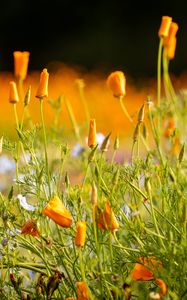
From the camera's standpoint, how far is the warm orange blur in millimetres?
7672

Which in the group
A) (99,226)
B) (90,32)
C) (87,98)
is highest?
(90,32)

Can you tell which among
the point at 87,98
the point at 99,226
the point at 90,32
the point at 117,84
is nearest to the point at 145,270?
the point at 99,226

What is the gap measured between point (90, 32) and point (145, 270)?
9.13m

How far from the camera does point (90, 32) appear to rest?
10781 millimetres

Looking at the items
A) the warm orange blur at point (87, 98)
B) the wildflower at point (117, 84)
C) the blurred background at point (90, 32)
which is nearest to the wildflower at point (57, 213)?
the wildflower at point (117, 84)

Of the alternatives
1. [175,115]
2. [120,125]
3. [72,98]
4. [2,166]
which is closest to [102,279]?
[175,115]

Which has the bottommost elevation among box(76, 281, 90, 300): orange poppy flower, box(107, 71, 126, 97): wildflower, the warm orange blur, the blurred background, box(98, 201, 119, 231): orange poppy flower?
box(76, 281, 90, 300): orange poppy flower

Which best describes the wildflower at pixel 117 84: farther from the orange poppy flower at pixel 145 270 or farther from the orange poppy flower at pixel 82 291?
the orange poppy flower at pixel 82 291

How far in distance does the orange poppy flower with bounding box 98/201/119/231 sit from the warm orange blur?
16.2 feet

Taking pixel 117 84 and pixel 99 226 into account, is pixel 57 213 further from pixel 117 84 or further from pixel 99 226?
pixel 117 84

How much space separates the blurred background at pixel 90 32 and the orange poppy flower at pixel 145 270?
27.3 feet

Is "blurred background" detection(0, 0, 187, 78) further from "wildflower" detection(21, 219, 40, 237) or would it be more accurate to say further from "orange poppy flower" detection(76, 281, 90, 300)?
"orange poppy flower" detection(76, 281, 90, 300)

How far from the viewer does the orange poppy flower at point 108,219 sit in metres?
1.78

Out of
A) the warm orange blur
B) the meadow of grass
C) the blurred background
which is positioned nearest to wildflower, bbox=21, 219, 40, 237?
the meadow of grass
